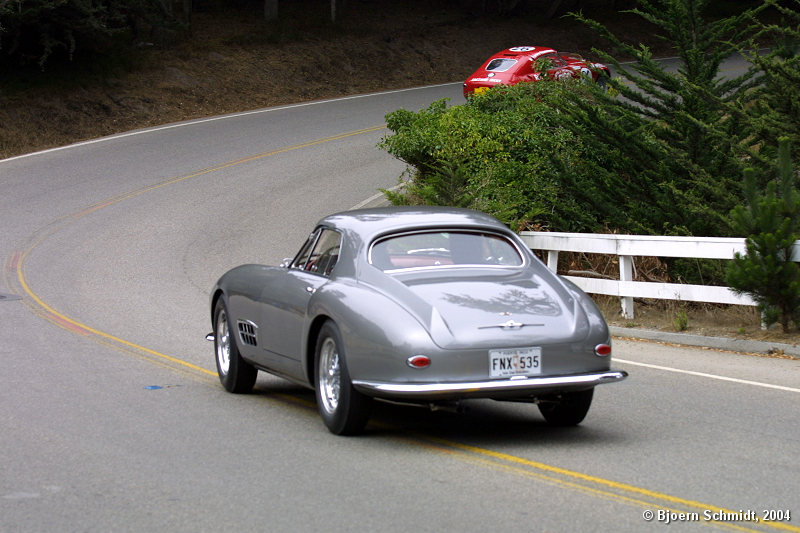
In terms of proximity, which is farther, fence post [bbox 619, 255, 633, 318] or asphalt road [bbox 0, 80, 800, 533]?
fence post [bbox 619, 255, 633, 318]

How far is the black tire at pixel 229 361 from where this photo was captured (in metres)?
9.40

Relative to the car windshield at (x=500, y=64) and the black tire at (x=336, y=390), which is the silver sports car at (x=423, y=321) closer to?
the black tire at (x=336, y=390)

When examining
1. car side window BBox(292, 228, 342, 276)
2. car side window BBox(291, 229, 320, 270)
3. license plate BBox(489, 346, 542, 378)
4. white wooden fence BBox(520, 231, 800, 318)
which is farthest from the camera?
white wooden fence BBox(520, 231, 800, 318)

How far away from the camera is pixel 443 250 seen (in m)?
8.10

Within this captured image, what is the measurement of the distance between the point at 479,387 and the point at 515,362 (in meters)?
0.31

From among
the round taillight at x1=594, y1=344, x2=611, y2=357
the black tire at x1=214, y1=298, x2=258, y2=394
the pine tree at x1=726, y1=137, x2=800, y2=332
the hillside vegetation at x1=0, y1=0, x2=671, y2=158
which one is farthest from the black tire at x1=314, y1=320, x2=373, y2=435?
the hillside vegetation at x1=0, y1=0, x2=671, y2=158

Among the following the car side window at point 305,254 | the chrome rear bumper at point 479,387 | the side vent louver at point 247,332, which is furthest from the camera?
the side vent louver at point 247,332

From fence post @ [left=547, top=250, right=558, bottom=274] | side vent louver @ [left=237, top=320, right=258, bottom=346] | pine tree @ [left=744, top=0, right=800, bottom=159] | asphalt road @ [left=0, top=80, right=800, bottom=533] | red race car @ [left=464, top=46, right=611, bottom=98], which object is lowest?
asphalt road @ [left=0, top=80, right=800, bottom=533]

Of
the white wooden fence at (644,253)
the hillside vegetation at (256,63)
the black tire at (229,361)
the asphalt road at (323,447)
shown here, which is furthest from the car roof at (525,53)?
the black tire at (229,361)

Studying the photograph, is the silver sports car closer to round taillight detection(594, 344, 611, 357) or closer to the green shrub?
round taillight detection(594, 344, 611, 357)

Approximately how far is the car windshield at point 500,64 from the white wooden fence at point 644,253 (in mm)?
15809

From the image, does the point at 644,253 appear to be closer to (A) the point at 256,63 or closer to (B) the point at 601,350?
(B) the point at 601,350

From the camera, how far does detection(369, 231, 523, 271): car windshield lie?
7930 mm

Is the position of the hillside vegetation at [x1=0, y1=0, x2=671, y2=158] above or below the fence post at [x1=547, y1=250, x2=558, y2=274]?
above
